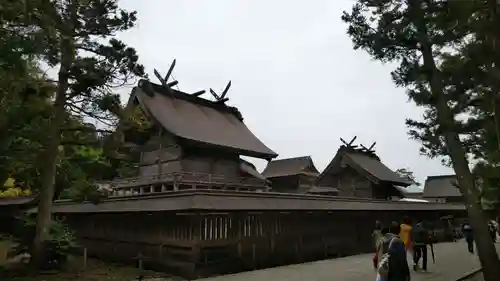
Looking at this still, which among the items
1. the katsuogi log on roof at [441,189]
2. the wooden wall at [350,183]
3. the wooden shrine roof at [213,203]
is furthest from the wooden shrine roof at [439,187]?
the wooden shrine roof at [213,203]

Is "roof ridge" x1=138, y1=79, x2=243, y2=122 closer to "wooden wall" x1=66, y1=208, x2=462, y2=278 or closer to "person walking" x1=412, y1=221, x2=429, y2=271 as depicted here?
"wooden wall" x1=66, y1=208, x2=462, y2=278

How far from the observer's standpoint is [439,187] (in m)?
54.3

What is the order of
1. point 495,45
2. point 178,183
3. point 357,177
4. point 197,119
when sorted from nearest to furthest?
1. point 495,45
2. point 178,183
3. point 197,119
4. point 357,177

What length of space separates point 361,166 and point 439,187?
84.9 feet

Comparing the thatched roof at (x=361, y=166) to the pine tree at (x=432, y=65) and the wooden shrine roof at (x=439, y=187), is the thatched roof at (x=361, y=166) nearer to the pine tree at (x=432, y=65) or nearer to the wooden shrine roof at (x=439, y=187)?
the wooden shrine roof at (x=439, y=187)

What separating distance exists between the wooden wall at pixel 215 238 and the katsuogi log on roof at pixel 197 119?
6.50m

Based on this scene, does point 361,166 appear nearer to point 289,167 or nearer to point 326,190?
point 326,190

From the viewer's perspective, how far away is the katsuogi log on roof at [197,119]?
21094mm

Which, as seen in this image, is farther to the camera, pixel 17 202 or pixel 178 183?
pixel 17 202

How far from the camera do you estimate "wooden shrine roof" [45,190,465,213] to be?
11336 millimetres

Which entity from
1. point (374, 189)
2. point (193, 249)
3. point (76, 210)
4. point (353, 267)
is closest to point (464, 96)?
point (353, 267)

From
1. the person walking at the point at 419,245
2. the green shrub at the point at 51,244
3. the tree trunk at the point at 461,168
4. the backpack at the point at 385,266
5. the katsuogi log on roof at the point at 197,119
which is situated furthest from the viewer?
the katsuogi log on roof at the point at 197,119

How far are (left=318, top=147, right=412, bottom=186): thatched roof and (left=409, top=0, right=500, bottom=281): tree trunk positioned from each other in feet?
75.1

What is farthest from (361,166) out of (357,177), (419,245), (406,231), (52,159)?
(52,159)
